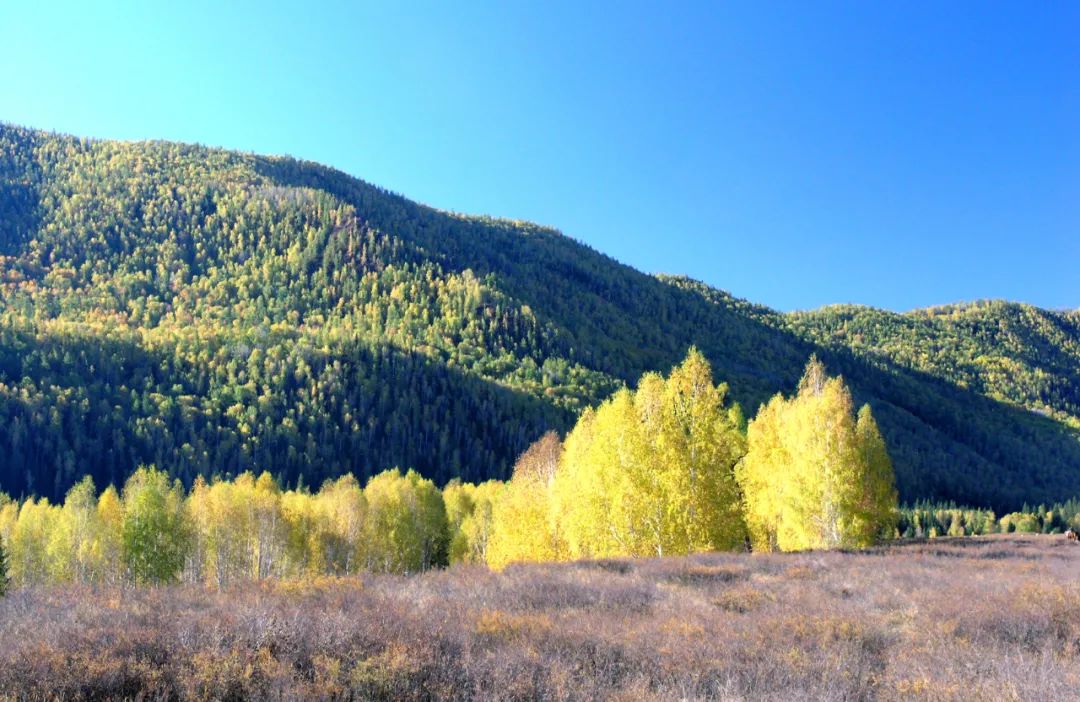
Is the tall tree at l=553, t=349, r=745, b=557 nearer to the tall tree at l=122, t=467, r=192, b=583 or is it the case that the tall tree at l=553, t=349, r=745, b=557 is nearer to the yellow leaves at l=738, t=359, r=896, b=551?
the yellow leaves at l=738, t=359, r=896, b=551

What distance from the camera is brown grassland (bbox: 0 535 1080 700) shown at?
8.11 metres

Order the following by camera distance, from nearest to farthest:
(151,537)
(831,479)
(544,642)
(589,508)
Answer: (544,642), (589,508), (831,479), (151,537)

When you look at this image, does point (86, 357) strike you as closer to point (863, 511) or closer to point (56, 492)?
point (56, 492)

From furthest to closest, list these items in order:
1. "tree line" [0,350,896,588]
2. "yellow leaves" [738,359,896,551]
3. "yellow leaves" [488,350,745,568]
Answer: "yellow leaves" [738,359,896,551]
"tree line" [0,350,896,588]
"yellow leaves" [488,350,745,568]

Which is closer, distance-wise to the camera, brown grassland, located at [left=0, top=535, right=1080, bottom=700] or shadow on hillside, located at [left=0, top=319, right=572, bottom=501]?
brown grassland, located at [left=0, top=535, right=1080, bottom=700]

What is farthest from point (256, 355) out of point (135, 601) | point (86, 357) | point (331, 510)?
point (135, 601)

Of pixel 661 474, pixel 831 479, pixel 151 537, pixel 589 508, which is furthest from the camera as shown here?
pixel 151 537

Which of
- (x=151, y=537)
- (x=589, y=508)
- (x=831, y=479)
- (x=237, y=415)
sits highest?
(x=831, y=479)

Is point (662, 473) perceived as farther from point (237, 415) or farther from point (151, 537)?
point (237, 415)

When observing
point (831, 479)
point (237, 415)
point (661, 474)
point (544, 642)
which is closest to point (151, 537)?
point (661, 474)

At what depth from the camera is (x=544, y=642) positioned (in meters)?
10.4

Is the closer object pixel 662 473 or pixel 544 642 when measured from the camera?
pixel 544 642

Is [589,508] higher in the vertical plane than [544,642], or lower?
lower

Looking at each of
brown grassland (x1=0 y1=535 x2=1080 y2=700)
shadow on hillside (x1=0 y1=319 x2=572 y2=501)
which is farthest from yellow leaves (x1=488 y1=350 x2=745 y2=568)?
shadow on hillside (x1=0 y1=319 x2=572 y2=501)
